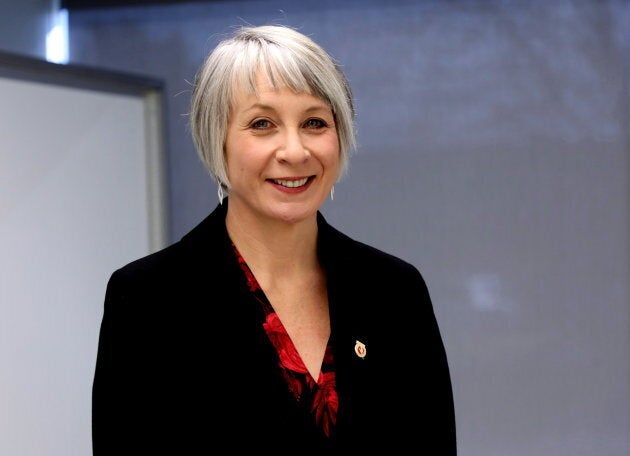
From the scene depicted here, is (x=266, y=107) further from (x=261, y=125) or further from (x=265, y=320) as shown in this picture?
(x=265, y=320)

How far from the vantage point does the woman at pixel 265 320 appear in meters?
1.47

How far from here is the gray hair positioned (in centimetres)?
148

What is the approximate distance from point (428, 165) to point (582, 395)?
1002mm

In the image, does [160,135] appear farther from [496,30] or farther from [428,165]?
[496,30]

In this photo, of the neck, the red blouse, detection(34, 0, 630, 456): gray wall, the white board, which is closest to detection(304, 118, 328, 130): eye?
the neck

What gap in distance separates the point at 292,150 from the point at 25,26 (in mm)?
2328

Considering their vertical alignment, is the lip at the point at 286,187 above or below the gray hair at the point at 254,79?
below

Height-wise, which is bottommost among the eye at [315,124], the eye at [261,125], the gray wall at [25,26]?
the eye at [261,125]

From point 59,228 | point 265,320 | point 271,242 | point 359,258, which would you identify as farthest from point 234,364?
point 59,228

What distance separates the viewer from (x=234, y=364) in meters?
1.52

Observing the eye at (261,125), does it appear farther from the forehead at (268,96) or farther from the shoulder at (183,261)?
the shoulder at (183,261)

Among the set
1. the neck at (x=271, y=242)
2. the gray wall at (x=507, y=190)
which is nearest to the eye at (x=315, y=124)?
the neck at (x=271, y=242)

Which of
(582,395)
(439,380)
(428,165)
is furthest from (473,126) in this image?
(439,380)

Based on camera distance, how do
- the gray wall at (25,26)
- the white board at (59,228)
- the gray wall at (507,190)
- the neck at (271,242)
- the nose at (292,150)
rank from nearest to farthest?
the nose at (292,150), the neck at (271,242), the white board at (59,228), the gray wall at (25,26), the gray wall at (507,190)
